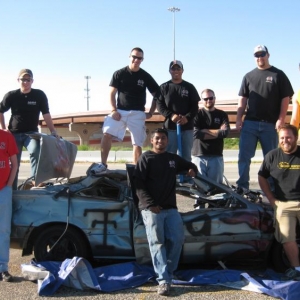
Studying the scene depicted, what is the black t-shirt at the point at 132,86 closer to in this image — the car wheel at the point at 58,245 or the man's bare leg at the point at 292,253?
the car wheel at the point at 58,245

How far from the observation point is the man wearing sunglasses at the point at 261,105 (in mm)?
7211

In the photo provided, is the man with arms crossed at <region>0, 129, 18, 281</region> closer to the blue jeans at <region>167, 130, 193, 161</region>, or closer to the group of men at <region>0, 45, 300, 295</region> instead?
the group of men at <region>0, 45, 300, 295</region>

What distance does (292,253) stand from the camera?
207 inches

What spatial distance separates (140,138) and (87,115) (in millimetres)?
30814

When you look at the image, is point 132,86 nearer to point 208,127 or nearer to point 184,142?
point 184,142

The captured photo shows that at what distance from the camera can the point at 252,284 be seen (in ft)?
16.0

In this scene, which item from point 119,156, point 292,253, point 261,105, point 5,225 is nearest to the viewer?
point 292,253

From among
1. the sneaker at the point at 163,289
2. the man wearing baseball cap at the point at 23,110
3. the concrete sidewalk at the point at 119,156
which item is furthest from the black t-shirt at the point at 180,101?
the concrete sidewalk at the point at 119,156

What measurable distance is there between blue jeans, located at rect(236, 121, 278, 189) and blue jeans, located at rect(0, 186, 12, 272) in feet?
11.7

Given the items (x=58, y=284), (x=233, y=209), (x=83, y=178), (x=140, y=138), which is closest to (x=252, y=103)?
(x=140, y=138)

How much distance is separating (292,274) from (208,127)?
300cm

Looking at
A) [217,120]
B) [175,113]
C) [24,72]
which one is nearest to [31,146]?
[24,72]

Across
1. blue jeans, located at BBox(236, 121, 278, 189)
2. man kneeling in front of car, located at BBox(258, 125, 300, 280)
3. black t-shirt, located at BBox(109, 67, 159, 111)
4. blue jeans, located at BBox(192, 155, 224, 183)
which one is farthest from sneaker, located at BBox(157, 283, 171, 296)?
black t-shirt, located at BBox(109, 67, 159, 111)

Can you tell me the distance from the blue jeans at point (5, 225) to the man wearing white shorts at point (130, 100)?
2.46m
